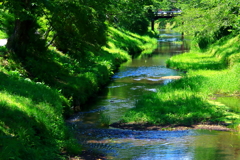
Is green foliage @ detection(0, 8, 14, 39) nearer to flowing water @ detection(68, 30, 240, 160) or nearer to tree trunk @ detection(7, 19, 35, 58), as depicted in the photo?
tree trunk @ detection(7, 19, 35, 58)

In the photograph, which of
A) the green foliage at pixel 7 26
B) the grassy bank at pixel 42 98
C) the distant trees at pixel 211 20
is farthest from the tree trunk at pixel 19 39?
the distant trees at pixel 211 20

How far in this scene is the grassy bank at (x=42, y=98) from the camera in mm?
9445

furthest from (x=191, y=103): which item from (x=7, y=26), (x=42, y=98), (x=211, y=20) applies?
(x=211, y=20)

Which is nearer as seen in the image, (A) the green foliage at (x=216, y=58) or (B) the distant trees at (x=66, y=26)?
(B) the distant trees at (x=66, y=26)

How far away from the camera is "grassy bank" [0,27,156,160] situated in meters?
9.45

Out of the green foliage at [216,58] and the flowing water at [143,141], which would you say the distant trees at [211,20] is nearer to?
the green foliage at [216,58]

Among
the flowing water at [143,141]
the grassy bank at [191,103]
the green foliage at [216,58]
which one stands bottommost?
the flowing water at [143,141]

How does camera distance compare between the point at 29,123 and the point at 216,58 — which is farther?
the point at 216,58

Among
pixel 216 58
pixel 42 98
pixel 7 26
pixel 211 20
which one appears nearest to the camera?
pixel 42 98

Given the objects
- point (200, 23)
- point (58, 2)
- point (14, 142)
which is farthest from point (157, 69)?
point (14, 142)

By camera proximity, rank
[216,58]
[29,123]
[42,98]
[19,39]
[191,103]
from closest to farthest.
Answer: [29,123], [42,98], [191,103], [19,39], [216,58]

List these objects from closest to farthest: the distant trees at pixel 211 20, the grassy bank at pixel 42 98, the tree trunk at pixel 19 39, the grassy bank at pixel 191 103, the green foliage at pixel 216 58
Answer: the grassy bank at pixel 42 98 → the grassy bank at pixel 191 103 → the tree trunk at pixel 19 39 → the distant trees at pixel 211 20 → the green foliage at pixel 216 58

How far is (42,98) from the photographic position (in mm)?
13891

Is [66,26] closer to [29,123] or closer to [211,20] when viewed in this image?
[29,123]
